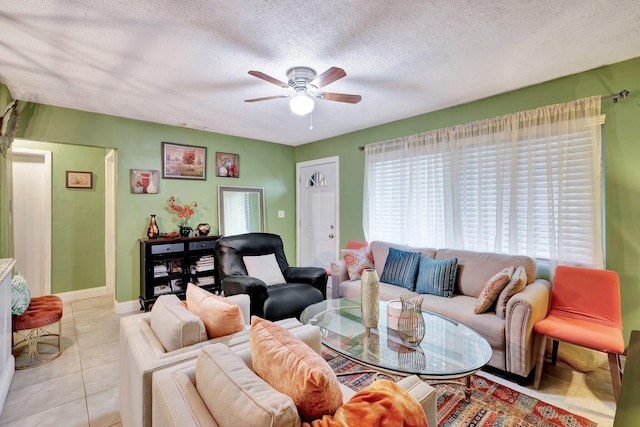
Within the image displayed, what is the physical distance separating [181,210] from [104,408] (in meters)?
2.67

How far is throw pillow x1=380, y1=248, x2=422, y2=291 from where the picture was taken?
10.3 feet

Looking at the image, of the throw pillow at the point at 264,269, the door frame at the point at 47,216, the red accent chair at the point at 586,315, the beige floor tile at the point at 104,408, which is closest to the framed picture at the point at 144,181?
the door frame at the point at 47,216

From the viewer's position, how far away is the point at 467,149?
3.24 meters

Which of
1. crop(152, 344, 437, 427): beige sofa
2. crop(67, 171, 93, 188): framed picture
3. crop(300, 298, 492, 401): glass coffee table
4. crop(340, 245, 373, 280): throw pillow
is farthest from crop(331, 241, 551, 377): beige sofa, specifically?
crop(67, 171, 93, 188): framed picture

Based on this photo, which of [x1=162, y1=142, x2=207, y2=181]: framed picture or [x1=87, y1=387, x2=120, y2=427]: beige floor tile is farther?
[x1=162, y1=142, x2=207, y2=181]: framed picture

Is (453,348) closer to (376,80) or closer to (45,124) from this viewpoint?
(376,80)

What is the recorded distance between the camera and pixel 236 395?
865 millimetres

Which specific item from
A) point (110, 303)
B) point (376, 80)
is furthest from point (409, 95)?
point (110, 303)

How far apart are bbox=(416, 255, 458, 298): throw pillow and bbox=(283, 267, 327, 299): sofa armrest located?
103 cm

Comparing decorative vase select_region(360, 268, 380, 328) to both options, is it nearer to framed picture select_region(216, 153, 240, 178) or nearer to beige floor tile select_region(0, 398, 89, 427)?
beige floor tile select_region(0, 398, 89, 427)

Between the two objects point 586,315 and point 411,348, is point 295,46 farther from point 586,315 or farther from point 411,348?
point 586,315

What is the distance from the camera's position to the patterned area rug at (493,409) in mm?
1801

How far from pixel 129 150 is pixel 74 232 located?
1.57 m

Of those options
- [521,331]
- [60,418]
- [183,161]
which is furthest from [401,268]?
[183,161]
